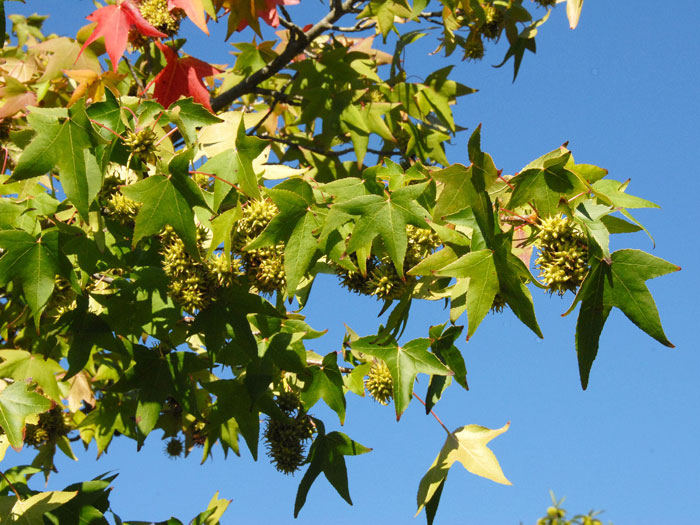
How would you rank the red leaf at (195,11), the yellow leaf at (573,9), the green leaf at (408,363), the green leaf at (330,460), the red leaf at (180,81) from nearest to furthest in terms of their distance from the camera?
the green leaf at (408,363) → the green leaf at (330,460) → the red leaf at (195,11) → the yellow leaf at (573,9) → the red leaf at (180,81)

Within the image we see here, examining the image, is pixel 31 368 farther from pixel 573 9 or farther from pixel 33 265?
pixel 573 9

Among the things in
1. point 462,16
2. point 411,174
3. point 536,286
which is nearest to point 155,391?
point 411,174

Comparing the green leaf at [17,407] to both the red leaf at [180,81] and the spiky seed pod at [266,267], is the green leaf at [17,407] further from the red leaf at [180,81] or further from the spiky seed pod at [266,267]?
the red leaf at [180,81]

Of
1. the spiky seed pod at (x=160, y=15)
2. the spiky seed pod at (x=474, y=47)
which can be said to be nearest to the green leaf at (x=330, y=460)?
the spiky seed pod at (x=160, y=15)

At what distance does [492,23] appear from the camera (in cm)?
518

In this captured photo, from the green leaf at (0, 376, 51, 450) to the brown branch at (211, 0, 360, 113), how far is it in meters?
2.43

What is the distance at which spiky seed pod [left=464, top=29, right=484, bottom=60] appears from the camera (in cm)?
526

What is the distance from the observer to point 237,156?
9.02 feet

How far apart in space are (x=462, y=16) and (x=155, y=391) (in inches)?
146

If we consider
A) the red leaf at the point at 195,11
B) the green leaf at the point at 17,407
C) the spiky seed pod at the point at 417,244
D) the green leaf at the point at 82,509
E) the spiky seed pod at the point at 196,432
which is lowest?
the green leaf at the point at 82,509

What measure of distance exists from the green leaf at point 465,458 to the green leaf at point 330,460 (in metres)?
0.38

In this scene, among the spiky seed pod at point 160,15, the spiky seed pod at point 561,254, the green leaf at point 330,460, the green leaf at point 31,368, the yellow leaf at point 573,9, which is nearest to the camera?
the spiky seed pod at point 561,254

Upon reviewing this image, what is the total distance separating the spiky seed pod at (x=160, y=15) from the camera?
14.0 ft

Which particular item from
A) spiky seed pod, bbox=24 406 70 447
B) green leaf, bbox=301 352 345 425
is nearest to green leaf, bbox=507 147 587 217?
green leaf, bbox=301 352 345 425
